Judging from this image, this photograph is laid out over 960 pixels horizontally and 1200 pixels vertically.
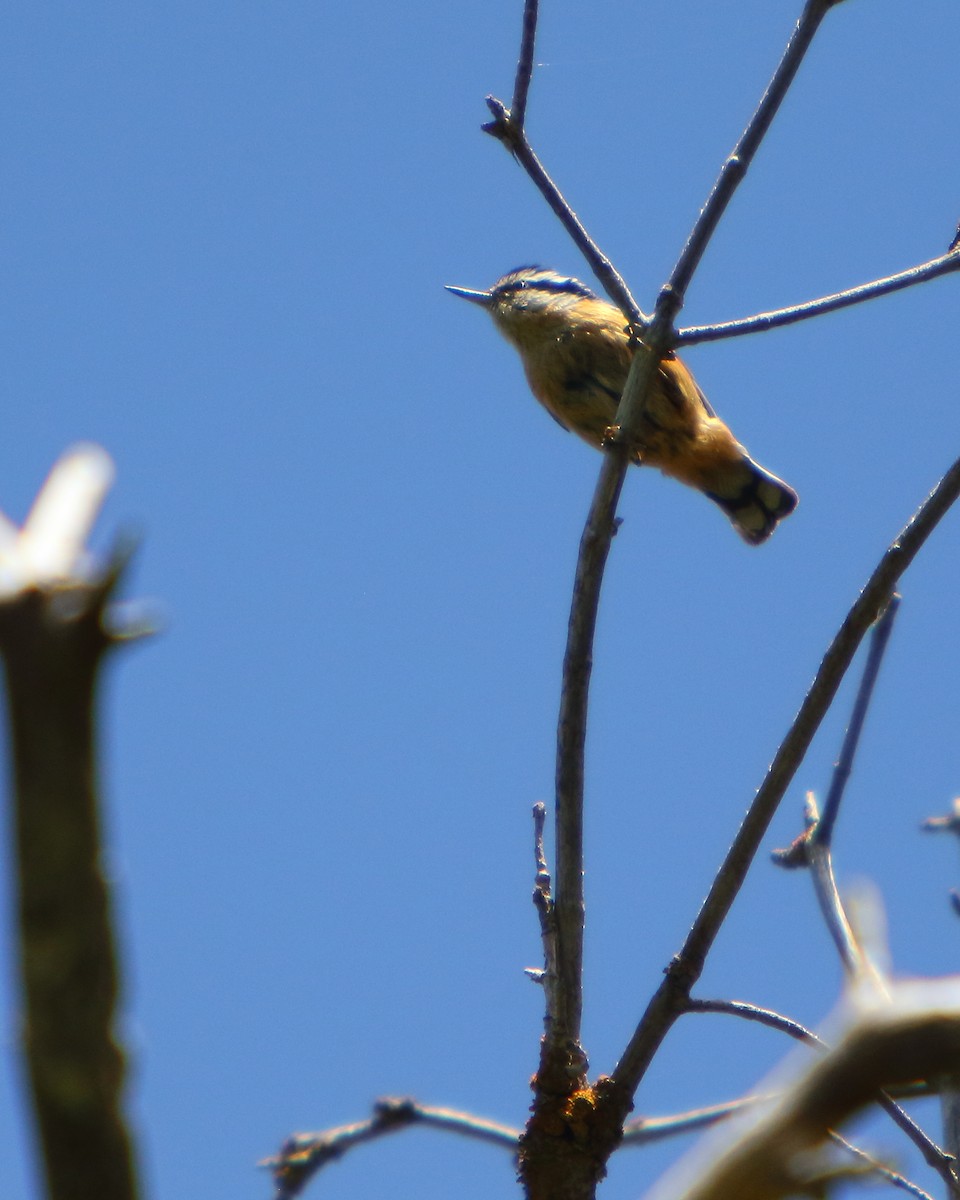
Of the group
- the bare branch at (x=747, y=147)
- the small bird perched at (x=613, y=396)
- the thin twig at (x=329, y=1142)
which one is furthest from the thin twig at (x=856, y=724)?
the small bird perched at (x=613, y=396)

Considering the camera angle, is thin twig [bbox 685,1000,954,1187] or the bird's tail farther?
the bird's tail

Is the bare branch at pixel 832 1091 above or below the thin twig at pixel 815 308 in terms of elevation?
below

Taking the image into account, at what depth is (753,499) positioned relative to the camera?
736 cm

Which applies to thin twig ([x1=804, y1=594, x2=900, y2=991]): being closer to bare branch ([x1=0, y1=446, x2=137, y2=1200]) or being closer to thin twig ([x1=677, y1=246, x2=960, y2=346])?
thin twig ([x1=677, y1=246, x2=960, y2=346])

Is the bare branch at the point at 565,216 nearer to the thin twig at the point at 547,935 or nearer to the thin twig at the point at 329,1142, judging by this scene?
the thin twig at the point at 547,935

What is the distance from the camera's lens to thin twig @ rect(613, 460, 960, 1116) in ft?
9.15

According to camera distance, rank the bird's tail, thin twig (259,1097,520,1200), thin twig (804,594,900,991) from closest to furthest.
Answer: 1. thin twig (259,1097,520,1200)
2. thin twig (804,594,900,991)
3. the bird's tail

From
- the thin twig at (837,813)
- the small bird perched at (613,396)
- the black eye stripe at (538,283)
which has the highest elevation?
the black eye stripe at (538,283)

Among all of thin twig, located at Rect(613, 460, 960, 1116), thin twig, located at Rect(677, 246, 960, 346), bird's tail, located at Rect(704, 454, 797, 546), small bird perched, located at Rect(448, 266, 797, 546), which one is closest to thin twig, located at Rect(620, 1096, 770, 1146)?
thin twig, located at Rect(613, 460, 960, 1116)

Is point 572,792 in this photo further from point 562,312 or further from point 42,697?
point 562,312

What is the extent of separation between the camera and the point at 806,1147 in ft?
3.58

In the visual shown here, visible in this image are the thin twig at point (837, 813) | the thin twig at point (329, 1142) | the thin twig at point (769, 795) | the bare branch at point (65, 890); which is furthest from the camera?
the thin twig at point (837, 813)

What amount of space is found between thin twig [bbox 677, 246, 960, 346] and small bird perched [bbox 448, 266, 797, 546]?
3.01 metres

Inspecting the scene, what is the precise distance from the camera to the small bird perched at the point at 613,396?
21.5ft
